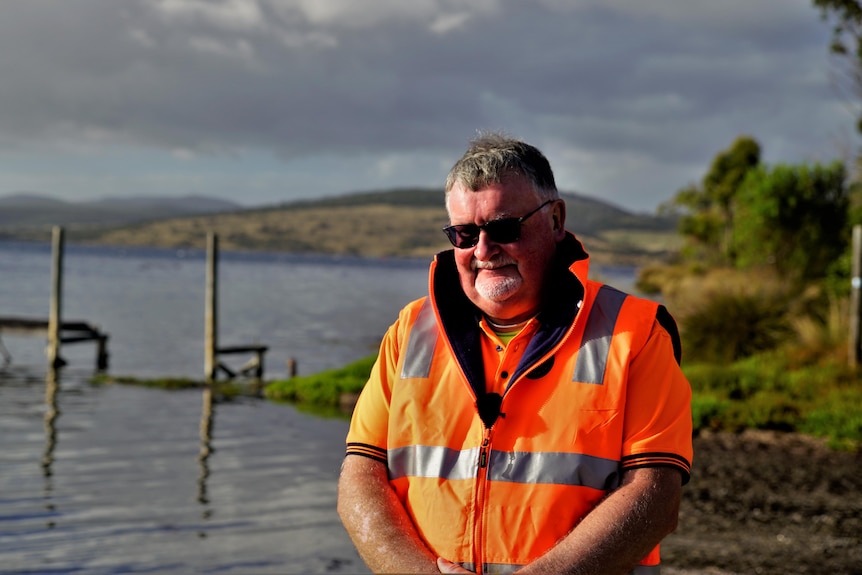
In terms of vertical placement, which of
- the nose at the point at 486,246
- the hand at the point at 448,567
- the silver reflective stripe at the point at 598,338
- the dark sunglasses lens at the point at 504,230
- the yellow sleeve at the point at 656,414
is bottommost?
the hand at the point at 448,567

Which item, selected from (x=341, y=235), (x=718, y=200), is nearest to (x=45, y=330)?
(x=718, y=200)

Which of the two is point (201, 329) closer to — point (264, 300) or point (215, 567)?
point (264, 300)

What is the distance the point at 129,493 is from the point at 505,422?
873 centimetres

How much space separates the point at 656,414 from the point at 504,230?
74 centimetres

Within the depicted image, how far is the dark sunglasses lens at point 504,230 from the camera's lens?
3.08 meters

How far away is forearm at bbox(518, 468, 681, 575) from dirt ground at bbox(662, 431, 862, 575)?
16.5ft

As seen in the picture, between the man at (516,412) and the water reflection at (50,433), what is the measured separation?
7383 mm

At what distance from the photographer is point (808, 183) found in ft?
103

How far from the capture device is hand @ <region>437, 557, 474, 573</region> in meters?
2.88

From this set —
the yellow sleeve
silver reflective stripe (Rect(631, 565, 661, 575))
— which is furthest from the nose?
silver reflective stripe (Rect(631, 565, 661, 575))

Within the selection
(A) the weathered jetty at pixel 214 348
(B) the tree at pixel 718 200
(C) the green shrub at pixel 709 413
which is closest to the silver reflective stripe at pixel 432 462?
(C) the green shrub at pixel 709 413

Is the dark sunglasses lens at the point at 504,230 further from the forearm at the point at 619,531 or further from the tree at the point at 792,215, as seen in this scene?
the tree at the point at 792,215

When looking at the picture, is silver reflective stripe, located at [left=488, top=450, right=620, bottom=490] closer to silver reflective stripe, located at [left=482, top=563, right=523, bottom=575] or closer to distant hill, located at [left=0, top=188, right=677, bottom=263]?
silver reflective stripe, located at [left=482, top=563, right=523, bottom=575]

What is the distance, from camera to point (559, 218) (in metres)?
3.23
